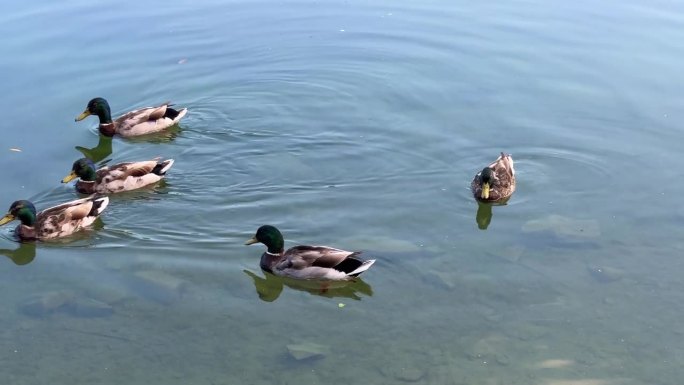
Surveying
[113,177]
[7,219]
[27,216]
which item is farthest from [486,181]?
[7,219]

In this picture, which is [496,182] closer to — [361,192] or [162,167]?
[361,192]

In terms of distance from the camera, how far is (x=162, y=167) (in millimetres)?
12469

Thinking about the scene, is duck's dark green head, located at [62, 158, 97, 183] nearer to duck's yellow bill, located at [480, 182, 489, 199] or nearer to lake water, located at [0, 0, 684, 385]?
lake water, located at [0, 0, 684, 385]

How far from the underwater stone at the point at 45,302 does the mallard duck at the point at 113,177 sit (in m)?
2.72

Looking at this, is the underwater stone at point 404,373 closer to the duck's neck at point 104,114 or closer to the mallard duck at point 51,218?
the mallard duck at point 51,218

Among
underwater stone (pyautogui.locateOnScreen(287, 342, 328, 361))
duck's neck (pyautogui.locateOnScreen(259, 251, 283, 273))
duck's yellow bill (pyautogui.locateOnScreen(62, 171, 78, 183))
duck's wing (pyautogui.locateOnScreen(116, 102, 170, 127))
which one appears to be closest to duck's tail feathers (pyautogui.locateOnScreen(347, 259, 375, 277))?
duck's neck (pyautogui.locateOnScreen(259, 251, 283, 273))

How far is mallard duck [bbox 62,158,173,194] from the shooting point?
12289 mm

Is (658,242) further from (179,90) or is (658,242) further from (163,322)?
(179,90)

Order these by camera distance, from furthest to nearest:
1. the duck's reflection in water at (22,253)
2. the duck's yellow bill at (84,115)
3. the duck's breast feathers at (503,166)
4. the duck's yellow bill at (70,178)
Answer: the duck's yellow bill at (84,115) < the duck's yellow bill at (70,178) < the duck's breast feathers at (503,166) < the duck's reflection in water at (22,253)

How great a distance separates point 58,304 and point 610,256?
584 cm

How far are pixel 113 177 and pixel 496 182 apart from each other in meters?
4.93

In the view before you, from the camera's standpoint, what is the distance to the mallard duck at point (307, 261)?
32.7 feet

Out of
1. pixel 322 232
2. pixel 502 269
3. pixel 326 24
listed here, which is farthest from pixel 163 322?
pixel 326 24

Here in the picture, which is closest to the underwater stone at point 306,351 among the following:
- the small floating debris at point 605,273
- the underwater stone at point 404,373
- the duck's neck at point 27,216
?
the underwater stone at point 404,373
